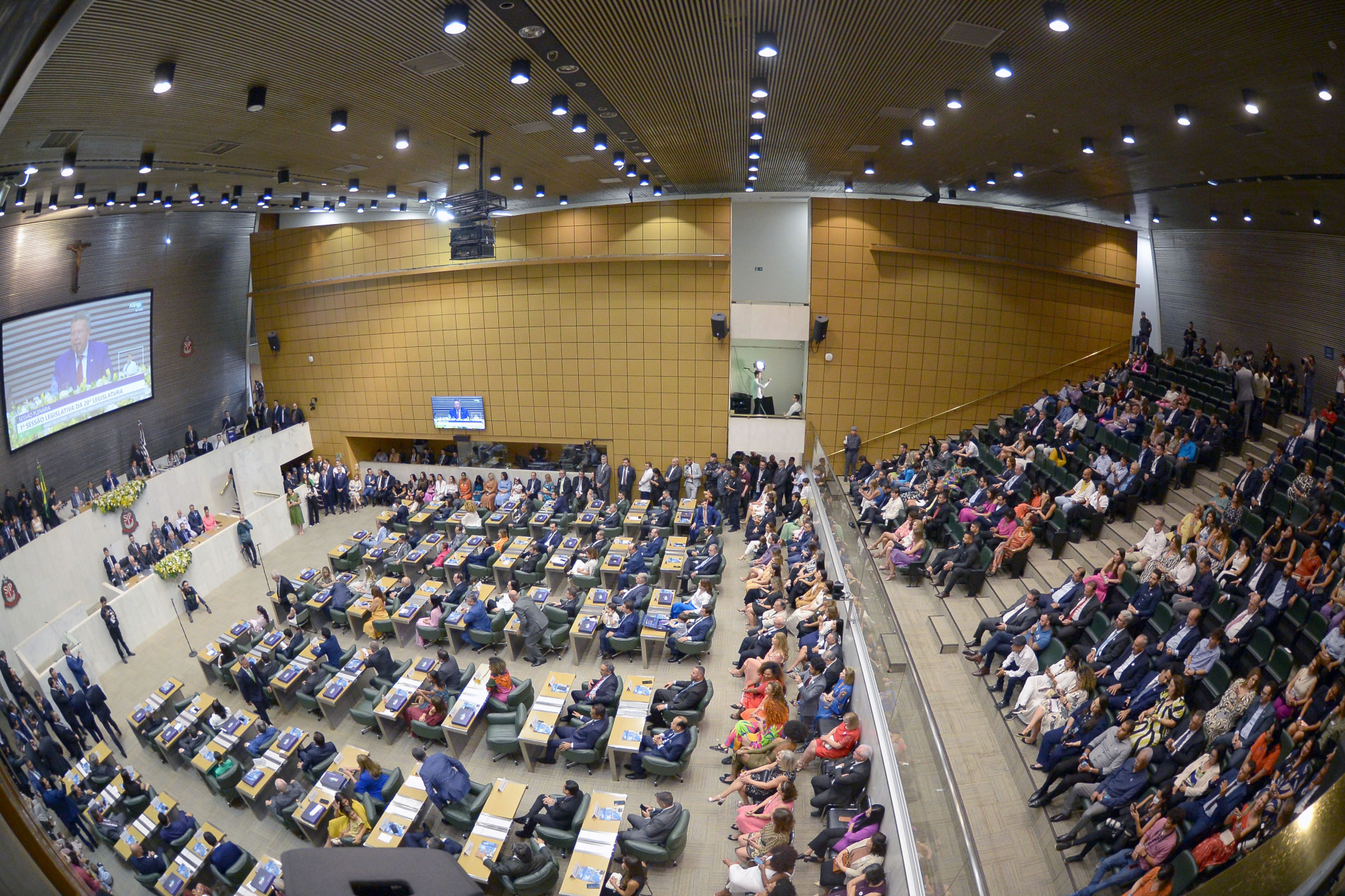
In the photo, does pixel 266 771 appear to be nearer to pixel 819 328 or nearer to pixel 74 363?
pixel 74 363

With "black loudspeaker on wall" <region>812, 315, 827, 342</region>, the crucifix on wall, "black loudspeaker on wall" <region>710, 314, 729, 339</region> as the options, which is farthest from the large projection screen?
"black loudspeaker on wall" <region>812, 315, 827, 342</region>

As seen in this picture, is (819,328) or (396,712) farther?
(819,328)

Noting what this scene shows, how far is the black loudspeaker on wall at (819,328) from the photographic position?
15.6m

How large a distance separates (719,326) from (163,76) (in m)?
11.3

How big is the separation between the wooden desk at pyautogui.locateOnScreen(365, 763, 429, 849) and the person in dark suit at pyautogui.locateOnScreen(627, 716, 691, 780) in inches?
90.4

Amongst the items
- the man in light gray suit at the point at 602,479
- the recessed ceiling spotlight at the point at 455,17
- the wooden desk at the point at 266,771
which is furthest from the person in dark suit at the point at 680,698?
the man in light gray suit at the point at 602,479

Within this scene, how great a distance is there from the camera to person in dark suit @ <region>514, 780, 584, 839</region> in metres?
6.86

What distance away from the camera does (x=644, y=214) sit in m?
15.9

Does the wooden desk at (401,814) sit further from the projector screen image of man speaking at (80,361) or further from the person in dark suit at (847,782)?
the projector screen image of man speaking at (80,361)

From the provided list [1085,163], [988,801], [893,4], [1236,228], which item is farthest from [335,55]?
[1236,228]

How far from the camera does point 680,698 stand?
8516 millimetres

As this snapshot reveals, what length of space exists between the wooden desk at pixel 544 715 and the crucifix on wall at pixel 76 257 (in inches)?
493

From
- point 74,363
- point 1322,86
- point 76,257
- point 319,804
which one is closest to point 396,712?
point 319,804

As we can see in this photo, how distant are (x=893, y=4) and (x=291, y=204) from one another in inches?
558
